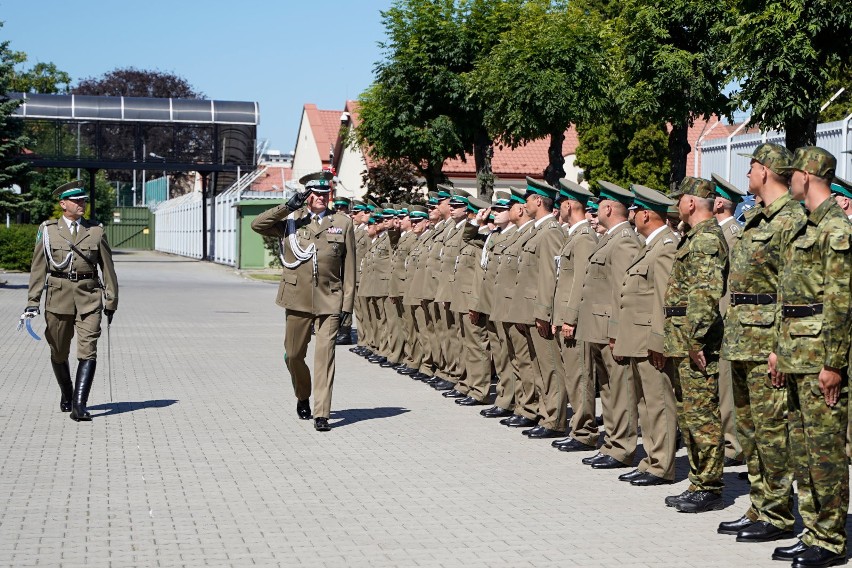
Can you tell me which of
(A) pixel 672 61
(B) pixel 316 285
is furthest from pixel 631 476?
(A) pixel 672 61

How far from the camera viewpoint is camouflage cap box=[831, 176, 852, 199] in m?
8.05

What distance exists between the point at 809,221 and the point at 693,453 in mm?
2032

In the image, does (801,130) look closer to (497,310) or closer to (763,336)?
(497,310)

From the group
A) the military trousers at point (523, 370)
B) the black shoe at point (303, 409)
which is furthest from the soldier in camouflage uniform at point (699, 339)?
the black shoe at point (303, 409)

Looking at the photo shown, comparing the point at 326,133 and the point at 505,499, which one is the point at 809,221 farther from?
the point at 326,133

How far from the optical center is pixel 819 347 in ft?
20.0

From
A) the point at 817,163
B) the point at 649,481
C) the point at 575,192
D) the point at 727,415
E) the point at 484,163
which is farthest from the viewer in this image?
→ the point at 484,163

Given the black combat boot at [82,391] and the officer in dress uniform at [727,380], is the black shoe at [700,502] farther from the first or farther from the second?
the black combat boot at [82,391]

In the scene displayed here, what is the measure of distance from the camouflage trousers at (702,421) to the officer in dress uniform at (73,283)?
5.71 meters

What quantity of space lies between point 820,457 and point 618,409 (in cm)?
292

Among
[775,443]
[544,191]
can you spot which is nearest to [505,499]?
[775,443]

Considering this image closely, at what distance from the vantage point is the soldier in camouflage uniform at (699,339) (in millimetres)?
7527

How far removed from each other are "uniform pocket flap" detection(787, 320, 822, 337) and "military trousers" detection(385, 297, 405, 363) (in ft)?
33.1

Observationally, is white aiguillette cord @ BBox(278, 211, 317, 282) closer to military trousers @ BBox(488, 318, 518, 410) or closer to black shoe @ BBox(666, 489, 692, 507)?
military trousers @ BBox(488, 318, 518, 410)
